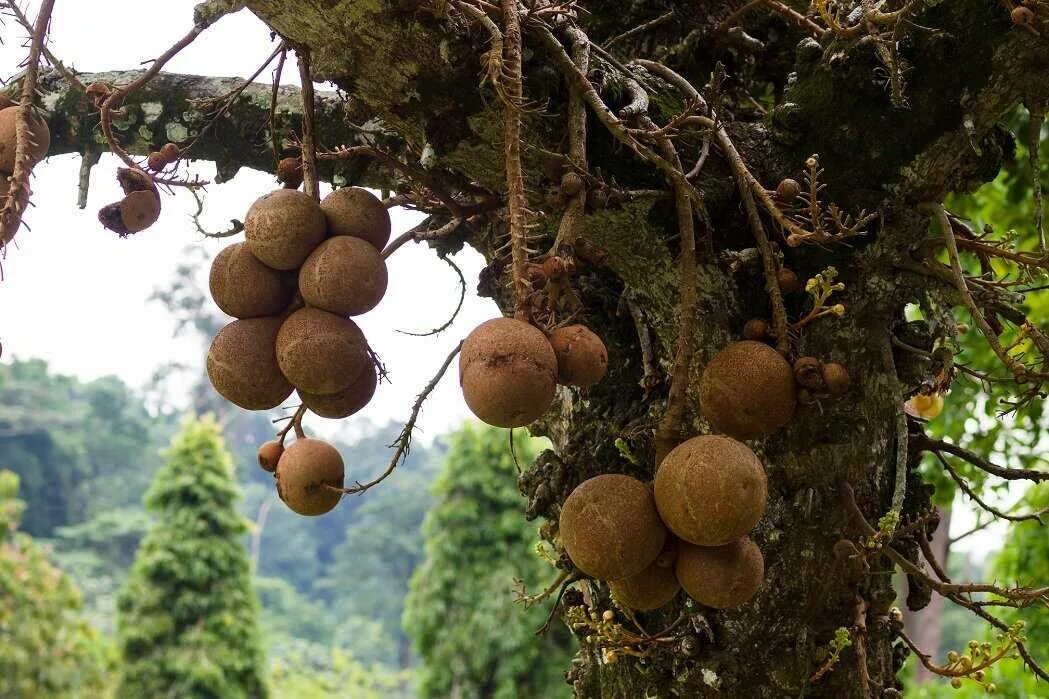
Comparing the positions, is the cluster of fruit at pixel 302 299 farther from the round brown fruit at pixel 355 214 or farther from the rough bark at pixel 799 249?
the rough bark at pixel 799 249

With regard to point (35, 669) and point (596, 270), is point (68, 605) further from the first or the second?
point (596, 270)

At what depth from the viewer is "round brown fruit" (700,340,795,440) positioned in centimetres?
123

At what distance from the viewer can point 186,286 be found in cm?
2945

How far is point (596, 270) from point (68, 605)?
8.23 m

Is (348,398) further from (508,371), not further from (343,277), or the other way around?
(508,371)

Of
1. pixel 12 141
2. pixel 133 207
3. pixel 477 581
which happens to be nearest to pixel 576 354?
pixel 133 207

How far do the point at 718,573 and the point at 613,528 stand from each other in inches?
6.0

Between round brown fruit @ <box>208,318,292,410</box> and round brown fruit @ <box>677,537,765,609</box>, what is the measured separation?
1.94ft

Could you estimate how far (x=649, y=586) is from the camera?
47.4 inches

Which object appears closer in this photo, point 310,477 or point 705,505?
point 705,505

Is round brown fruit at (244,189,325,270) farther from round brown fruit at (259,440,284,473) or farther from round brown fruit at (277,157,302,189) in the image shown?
round brown fruit at (259,440,284,473)

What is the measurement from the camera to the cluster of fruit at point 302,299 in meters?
1.25

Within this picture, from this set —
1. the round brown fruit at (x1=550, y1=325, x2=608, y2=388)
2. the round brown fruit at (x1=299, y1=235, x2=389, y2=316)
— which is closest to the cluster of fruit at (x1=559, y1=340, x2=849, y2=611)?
the round brown fruit at (x1=550, y1=325, x2=608, y2=388)

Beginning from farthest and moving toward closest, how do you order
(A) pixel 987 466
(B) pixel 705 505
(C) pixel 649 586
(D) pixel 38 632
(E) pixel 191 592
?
(E) pixel 191 592 < (D) pixel 38 632 < (A) pixel 987 466 < (C) pixel 649 586 < (B) pixel 705 505
